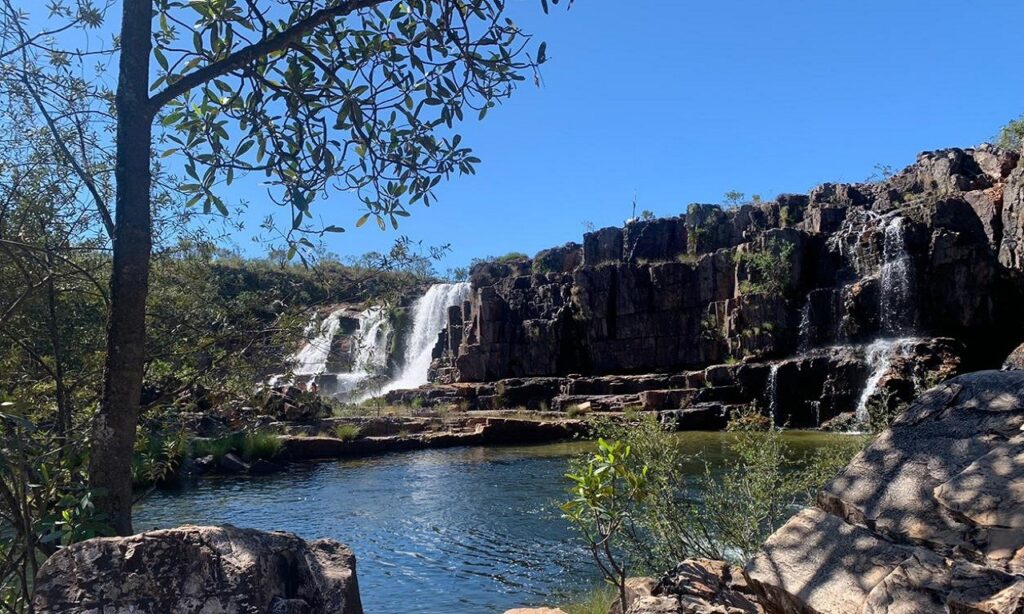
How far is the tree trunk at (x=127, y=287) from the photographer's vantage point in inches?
120

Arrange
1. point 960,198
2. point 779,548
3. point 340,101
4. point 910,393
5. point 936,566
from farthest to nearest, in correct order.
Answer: point 960,198
point 910,393
point 340,101
point 779,548
point 936,566

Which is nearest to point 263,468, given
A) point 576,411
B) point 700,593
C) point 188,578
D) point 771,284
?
point 576,411

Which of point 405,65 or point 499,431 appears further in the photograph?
point 499,431

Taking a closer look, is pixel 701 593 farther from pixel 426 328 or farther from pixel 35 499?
pixel 426 328

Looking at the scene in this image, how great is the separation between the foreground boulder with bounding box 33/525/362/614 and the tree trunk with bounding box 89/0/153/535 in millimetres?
475

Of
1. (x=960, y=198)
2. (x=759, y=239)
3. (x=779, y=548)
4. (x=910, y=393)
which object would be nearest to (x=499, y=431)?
(x=910, y=393)

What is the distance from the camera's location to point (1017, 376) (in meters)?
3.47

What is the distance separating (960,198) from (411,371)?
30.9 m

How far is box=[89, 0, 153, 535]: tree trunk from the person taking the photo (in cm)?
304

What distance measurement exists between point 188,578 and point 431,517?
11.6 metres

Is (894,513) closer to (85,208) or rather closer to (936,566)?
(936,566)

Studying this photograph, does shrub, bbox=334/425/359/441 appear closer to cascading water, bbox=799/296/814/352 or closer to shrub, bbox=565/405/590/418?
shrub, bbox=565/405/590/418

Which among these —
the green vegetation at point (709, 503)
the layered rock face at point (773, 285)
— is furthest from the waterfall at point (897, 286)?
the green vegetation at point (709, 503)

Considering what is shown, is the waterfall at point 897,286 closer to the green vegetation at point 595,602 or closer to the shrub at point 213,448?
the shrub at point 213,448
